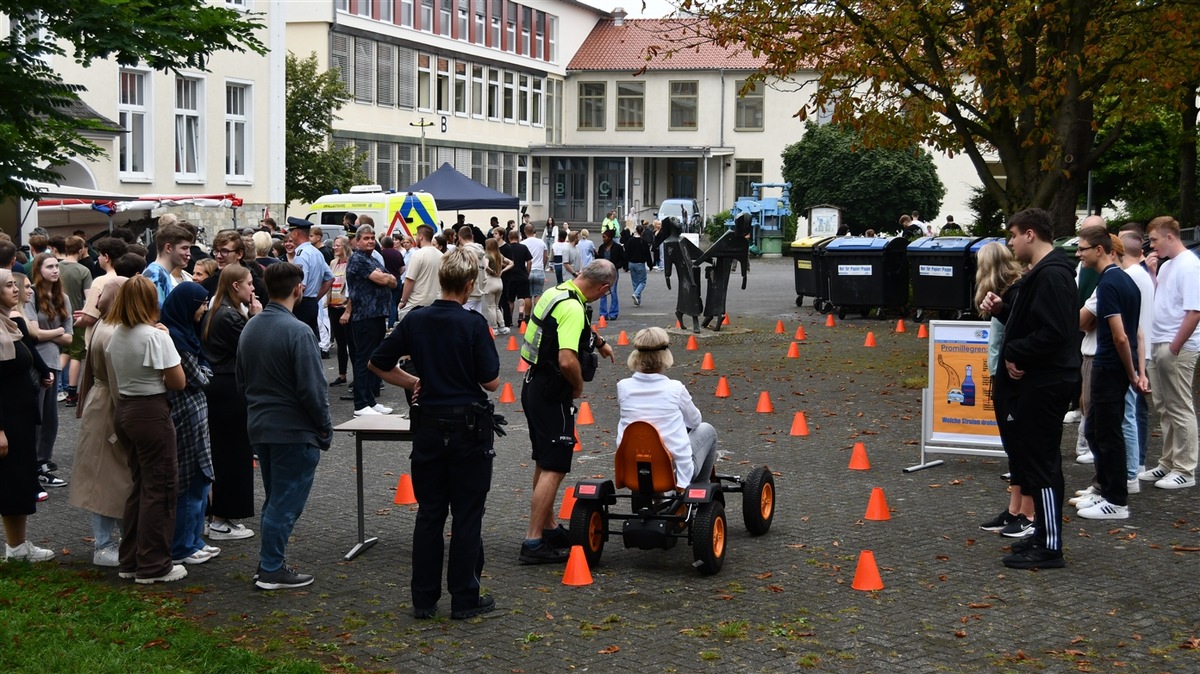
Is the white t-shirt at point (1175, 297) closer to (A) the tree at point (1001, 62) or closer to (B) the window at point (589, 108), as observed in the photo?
(A) the tree at point (1001, 62)

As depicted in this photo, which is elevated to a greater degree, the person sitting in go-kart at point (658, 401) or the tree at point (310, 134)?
the tree at point (310, 134)

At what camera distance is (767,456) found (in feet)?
37.0

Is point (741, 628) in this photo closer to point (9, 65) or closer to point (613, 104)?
point (9, 65)

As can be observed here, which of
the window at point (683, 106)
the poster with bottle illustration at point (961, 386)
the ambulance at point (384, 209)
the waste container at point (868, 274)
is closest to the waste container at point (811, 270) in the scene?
the waste container at point (868, 274)

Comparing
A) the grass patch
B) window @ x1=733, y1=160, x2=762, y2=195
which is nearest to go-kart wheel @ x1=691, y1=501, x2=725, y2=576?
the grass patch

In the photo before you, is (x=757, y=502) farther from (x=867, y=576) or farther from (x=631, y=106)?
(x=631, y=106)

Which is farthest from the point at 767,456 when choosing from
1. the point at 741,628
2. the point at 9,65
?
the point at 9,65

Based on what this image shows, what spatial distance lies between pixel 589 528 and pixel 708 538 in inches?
26.2

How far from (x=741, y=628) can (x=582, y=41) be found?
6700cm

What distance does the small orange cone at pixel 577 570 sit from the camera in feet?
23.5

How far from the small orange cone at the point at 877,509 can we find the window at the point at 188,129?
88.8 feet

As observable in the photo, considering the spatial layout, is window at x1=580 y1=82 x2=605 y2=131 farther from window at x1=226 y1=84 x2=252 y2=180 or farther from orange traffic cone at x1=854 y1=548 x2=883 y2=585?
orange traffic cone at x1=854 y1=548 x2=883 y2=585

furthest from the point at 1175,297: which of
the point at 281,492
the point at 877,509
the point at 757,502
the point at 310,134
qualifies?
the point at 310,134

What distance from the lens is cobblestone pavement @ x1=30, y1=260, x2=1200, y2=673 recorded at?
607 cm
